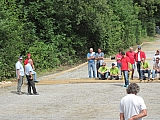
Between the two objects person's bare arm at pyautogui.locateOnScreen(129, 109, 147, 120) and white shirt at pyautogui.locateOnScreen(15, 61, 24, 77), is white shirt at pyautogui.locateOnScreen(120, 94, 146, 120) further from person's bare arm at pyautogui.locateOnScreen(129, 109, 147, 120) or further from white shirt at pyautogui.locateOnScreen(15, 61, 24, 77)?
white shirt at pyautogui.locateOnScreen(15, 61, 24, 77)

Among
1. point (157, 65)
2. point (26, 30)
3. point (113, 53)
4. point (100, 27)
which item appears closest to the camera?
point (157, 65)

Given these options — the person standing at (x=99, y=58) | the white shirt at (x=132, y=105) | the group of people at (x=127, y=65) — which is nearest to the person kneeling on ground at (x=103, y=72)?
the group of people at (x=127, y=65)

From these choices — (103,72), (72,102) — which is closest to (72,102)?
(72,102)

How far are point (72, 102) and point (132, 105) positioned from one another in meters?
7.60

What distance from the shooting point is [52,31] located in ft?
96.2

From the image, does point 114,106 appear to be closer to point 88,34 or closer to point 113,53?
point 88,34

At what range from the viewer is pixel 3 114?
12.0 metres

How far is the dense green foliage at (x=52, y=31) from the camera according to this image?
75.4 ft

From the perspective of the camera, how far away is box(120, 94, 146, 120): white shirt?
6.32 metres

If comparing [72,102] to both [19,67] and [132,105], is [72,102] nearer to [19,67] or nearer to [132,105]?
[19,67]

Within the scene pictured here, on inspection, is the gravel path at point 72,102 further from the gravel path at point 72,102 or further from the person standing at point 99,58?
the person standing at point 99,58

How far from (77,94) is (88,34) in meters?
18.0

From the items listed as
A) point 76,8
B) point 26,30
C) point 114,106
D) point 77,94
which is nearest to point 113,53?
point 76,8

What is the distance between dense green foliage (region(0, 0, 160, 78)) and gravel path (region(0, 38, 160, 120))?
552 centimetres
